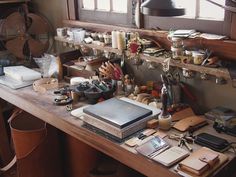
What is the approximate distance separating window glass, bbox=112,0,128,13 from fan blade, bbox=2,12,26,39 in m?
0.93

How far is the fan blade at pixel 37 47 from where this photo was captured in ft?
9.42

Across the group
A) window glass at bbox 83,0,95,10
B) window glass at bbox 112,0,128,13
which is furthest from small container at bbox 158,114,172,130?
window glass at bbox 83,0,95,10

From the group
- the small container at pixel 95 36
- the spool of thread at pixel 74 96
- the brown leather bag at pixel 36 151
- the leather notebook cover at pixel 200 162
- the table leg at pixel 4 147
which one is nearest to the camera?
the leather notebook cover at pixel 200 162

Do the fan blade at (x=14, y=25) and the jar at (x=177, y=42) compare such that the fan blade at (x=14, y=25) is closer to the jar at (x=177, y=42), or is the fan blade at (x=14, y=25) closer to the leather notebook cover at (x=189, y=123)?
the jar at (x=177, y=42)

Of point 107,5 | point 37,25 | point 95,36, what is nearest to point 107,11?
point 107,5

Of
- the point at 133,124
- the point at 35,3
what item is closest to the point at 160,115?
the point at 133,124

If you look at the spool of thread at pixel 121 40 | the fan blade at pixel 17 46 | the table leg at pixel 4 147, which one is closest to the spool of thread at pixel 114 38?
the spool of thread at pixel 121 40

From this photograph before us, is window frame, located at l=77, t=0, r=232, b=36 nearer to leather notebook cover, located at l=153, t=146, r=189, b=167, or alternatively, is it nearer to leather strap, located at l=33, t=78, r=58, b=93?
leather strap, located at l=33, t=78, r=58, b=93

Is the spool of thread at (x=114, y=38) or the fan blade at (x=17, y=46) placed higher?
the spool of thread at (x=114, y=38)

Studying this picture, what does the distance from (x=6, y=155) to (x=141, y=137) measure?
164 cm

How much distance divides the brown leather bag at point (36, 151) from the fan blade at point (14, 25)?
30.6 inches

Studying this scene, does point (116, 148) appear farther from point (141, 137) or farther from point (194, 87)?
point (194, 87)

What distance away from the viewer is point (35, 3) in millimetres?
3070

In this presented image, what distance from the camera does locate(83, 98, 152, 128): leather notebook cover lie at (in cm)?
161
